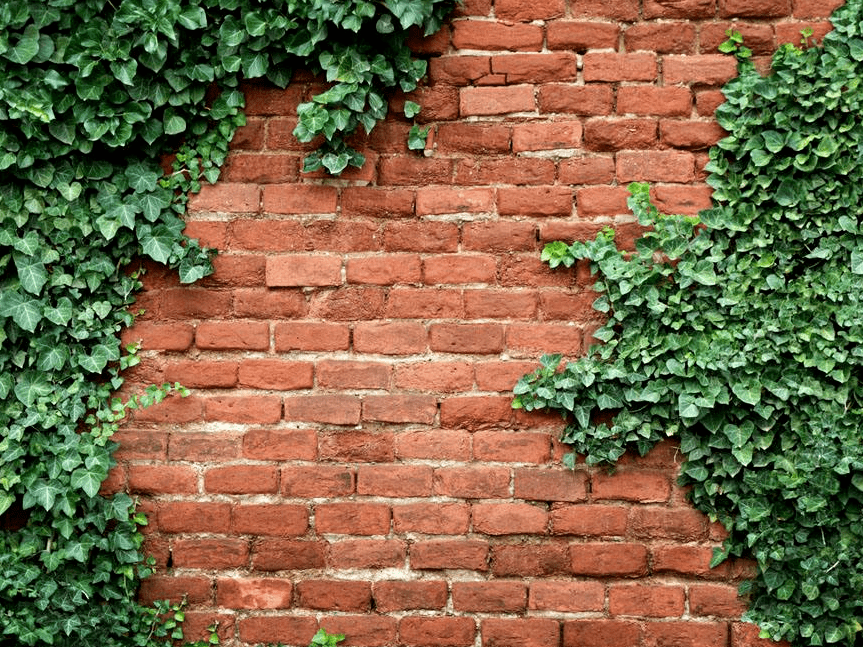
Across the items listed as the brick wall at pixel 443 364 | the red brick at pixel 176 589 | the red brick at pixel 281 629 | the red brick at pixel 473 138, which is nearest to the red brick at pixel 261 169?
the brick wall at pixel 443 364

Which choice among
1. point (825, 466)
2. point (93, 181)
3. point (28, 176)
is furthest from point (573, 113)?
point (28, 176)

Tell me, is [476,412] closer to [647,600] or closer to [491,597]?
[491,597]

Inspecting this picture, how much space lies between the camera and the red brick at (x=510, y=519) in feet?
7.74

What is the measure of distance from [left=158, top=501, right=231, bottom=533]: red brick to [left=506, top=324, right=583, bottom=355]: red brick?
1004 millimetres

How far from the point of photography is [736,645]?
2.34 m

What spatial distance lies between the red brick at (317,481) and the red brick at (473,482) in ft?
0.88

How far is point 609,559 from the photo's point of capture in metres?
2.35

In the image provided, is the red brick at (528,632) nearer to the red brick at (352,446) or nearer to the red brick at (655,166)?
the red brick at (352,446)

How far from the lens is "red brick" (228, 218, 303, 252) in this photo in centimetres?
241

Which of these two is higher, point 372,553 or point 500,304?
point 500,304

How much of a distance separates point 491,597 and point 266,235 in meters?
1.25

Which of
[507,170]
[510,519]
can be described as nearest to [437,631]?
[510,519]

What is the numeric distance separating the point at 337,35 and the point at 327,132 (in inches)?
11.3

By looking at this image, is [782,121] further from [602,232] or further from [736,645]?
[736,645]
